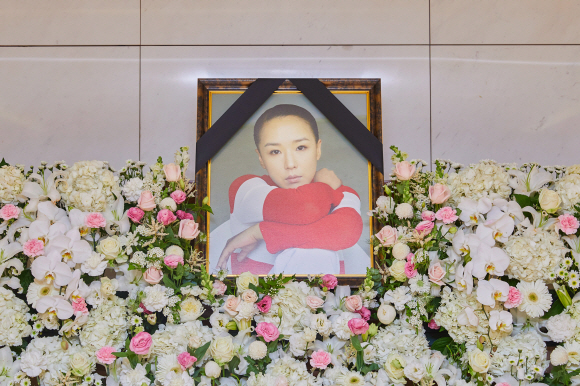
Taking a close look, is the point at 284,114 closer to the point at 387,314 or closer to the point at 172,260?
the point at 172,260

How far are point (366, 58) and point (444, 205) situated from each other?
76 centimetres

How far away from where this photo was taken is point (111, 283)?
56.8 inches

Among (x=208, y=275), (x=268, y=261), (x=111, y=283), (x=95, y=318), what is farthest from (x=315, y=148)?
(x=95, y=318)

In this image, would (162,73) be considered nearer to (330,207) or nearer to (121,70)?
(121,70)

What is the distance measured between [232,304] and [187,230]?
0.95 feet

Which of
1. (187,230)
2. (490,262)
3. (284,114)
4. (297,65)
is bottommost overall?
(490,262)

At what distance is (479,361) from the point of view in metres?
1.36

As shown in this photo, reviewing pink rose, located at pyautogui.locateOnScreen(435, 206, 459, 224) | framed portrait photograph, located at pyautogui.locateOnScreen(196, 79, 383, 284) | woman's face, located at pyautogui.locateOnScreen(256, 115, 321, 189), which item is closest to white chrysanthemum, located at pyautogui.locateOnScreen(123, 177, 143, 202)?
framed portrait photograph, located at pyautogui.locateOnScreen(196, 79, 383, 284)

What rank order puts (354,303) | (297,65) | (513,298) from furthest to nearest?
(297,65), (354,303), (513,298)

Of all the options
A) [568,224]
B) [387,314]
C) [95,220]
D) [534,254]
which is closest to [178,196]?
[95,220]

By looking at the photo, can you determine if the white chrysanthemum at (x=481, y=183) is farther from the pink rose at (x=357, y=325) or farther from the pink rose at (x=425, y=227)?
the pink rose at (x=357, y=325)

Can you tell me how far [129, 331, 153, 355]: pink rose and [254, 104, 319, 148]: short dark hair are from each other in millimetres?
827

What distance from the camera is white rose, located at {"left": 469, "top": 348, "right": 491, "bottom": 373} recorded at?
1.35 metres

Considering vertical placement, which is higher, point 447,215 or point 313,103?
point 313,103
